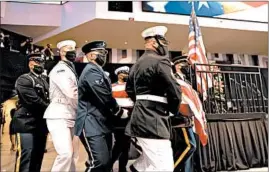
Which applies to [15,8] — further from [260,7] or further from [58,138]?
[260,7]

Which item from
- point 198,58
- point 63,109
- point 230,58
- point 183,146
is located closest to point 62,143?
point 63,109

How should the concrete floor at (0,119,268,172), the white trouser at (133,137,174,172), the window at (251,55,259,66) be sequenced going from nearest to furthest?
the white trouser at (133,137,174,172) < the concrete floor at (0,119,268,172) < the window at (251,55,259,66)

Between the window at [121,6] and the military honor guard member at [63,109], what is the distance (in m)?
4.32

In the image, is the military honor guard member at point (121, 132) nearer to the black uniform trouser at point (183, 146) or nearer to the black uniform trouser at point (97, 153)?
the black uniform trouser at point (97, 153)

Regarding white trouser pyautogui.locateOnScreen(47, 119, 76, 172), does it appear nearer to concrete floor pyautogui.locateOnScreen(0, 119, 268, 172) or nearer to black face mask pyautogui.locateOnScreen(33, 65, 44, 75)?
black face mask pyautogui.locateOnScreen(33, 65, 44, 75)

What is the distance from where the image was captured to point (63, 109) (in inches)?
87.4

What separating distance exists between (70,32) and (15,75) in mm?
2495

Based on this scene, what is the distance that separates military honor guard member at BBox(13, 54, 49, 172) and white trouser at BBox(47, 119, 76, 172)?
305 millimetres

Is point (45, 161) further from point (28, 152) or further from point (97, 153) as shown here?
point (97, 153)

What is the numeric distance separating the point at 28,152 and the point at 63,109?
547mm

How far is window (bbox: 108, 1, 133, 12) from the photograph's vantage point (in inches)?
253

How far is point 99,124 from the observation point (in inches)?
77.0

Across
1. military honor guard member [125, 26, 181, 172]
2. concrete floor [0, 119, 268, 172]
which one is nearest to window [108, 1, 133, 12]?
concrete floor [0, 119, 268, 172]

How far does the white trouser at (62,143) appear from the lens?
2.05m
